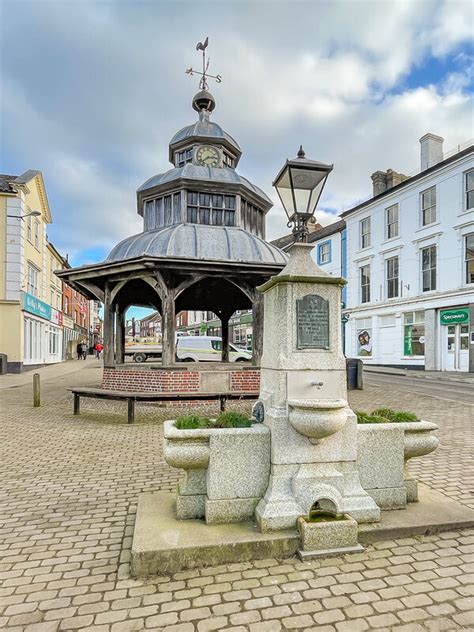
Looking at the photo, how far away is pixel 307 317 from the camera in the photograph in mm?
3680

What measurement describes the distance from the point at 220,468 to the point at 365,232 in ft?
85.2

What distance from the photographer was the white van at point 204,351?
21.2 m

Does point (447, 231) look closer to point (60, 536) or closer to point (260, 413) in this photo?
point (260, 413)

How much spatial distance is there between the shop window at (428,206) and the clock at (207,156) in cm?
1350

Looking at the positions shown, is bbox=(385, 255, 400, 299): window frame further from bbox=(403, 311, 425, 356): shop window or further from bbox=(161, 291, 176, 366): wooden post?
bbox=(161, 291, 176, 366): wooden post

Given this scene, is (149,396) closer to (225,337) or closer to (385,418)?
(385,418)

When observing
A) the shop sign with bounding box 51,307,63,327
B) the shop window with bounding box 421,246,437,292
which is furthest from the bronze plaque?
the shop sign with bounding box 51,307,63,327

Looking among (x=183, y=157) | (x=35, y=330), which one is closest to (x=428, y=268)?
(x=183, y=157)

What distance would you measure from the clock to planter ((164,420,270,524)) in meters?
12.1

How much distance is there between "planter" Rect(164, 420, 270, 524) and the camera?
3.41m

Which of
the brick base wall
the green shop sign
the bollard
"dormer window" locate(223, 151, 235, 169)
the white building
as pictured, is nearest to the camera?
the brick base wall

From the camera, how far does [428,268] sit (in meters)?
21.8

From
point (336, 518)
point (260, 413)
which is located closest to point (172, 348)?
point (260, 413)

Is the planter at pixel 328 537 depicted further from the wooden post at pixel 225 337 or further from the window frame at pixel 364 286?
the window frame at pixel 364 286
